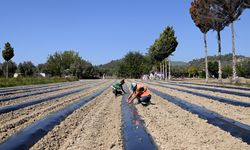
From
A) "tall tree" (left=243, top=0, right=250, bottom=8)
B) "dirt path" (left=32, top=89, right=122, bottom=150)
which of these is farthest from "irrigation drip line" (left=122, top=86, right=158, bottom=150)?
"tall tree" (left=243, top=0, right=250, bottom=8)

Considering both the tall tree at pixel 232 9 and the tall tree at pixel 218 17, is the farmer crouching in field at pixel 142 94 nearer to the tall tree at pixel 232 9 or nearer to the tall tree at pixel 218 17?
the tall tree at pixel 232 9

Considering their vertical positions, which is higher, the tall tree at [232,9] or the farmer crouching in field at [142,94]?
the tall tree at [232,9]

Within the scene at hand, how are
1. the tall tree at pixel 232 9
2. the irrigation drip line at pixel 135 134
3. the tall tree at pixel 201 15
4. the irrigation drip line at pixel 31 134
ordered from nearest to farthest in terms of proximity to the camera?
the irrigation drip line at pixel 135 134 < the irrigation drip line at pixel 31 134 < the tall tree at pixel 232 9 < the tall tree at pixel 201 15

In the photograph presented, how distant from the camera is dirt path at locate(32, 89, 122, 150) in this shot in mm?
7724

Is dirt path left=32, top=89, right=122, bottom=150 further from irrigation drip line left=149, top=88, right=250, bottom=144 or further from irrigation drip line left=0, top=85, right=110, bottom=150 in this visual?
irrigation drip line left=149, top=88, right=250, bottom=144

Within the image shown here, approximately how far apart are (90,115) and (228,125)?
5000 millimetres

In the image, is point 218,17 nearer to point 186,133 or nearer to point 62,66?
point 186,133

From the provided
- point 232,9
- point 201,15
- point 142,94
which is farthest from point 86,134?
point 201,15

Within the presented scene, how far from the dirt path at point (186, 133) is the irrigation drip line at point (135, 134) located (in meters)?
0.17

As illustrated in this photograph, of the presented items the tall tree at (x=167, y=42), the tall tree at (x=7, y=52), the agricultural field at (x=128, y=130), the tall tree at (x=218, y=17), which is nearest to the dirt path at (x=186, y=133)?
the agricultural field at (x=128, y=130)

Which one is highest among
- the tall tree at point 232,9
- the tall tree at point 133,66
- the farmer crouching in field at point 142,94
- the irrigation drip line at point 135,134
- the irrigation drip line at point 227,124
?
the tall tree at point 232,9

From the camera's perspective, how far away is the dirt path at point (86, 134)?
7724mm

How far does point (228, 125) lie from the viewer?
9.95 meters

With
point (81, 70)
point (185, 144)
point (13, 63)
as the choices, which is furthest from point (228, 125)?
point (13, 63)
